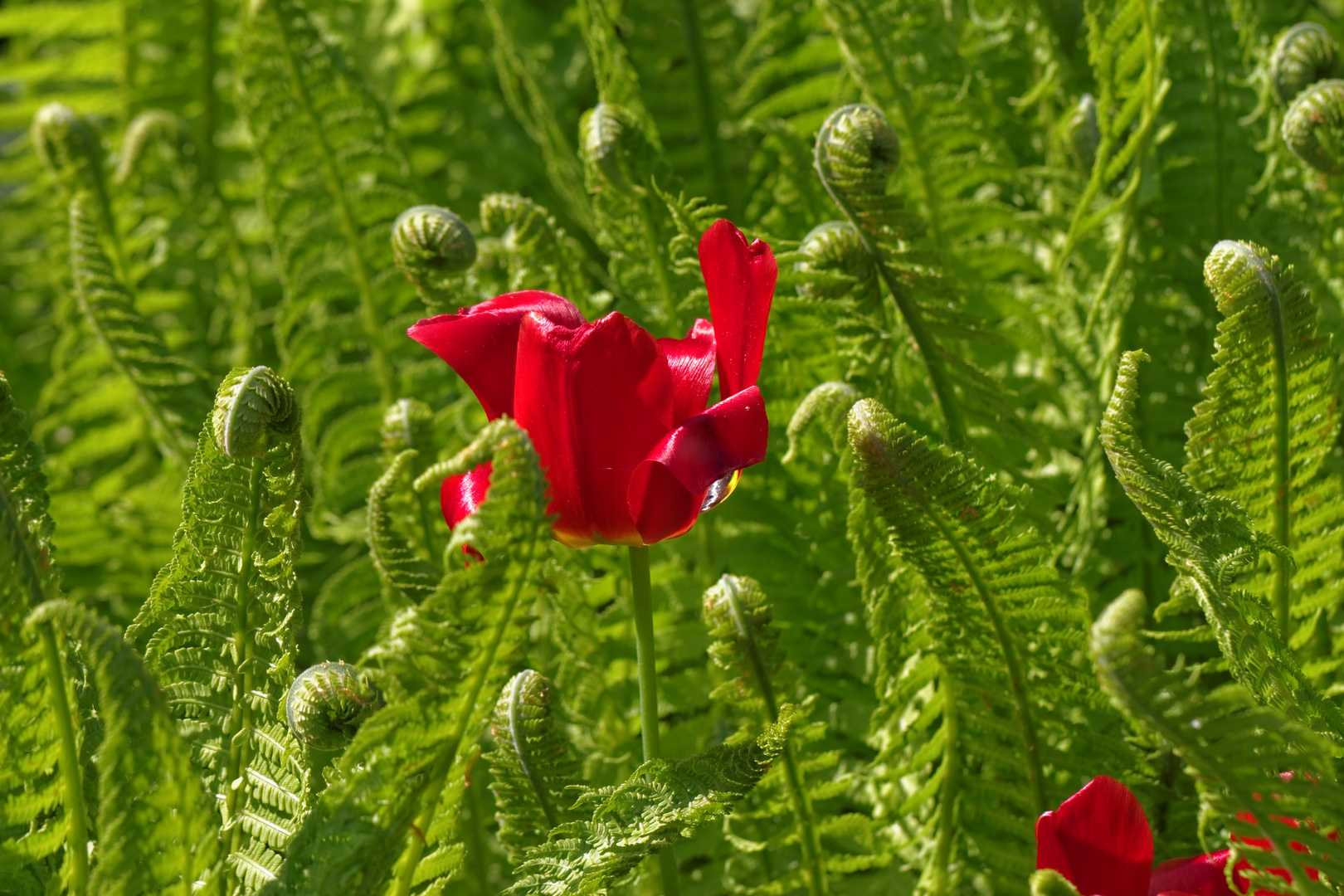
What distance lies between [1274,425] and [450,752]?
0.37 meters

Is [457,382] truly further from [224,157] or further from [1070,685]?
[224,157]

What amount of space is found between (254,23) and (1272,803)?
0.76m

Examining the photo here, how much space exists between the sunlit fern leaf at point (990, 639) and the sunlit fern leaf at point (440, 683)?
151 mm

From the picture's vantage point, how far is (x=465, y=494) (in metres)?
0.51

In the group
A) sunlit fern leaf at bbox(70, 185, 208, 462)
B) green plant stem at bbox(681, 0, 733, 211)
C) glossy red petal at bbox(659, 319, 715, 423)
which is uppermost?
green plant stem at bbox(681, 0, 733, 211)

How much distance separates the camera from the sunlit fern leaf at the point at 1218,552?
47cm

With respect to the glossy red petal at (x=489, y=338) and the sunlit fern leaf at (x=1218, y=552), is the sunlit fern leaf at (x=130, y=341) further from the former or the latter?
the sunlit fern leaf at (x=1218, y=552)

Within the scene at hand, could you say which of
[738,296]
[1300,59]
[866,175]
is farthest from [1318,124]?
[738,296]

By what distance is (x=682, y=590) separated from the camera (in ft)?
2.80

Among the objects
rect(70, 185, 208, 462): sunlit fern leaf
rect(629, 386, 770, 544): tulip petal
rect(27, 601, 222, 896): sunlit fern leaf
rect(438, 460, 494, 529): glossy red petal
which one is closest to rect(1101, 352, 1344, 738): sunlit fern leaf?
rect(629, 386, 770, 544): tulip petal

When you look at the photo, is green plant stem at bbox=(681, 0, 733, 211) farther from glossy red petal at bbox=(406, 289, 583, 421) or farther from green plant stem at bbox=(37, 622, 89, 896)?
green plant stem at bbox=(37, 622, 89, 896)

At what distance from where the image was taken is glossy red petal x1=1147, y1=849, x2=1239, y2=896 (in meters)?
0.50

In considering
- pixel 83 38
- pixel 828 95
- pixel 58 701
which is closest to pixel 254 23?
pixel 828 95

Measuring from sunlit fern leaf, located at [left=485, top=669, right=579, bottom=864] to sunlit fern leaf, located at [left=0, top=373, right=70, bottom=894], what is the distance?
6.6 inches
